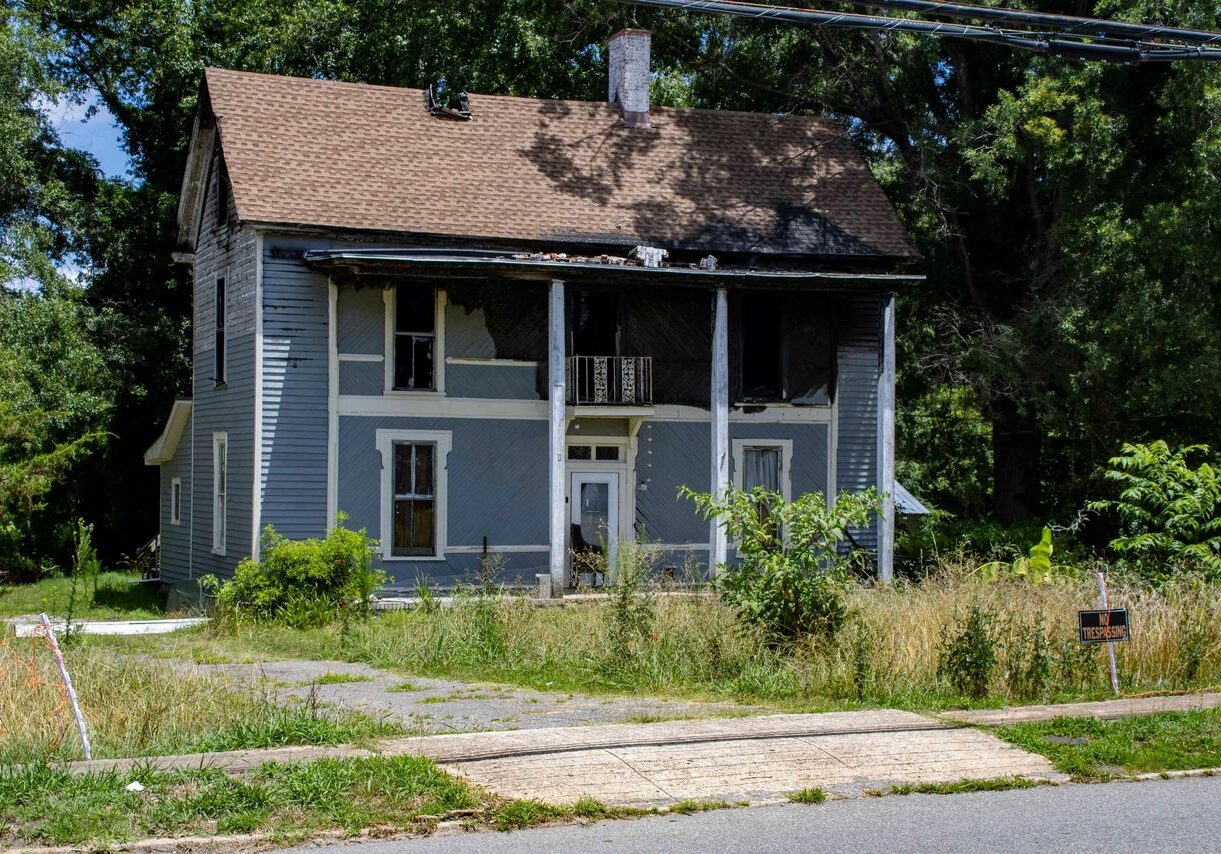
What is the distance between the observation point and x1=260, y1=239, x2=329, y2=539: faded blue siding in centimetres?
2275

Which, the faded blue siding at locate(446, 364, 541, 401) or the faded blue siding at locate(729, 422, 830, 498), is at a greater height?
the faded blue siding at locate(446, 364, 541, 401)

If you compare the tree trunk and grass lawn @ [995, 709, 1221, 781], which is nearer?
grass lawn @ [995, 709, 1221, 781]

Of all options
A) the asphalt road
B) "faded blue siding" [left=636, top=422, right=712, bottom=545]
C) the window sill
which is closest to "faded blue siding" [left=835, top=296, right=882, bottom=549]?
"faded blue siding" [left=636, top=422, right=712, bottom=545]

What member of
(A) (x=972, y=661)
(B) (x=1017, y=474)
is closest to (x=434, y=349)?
(A) (x=972, y=661)

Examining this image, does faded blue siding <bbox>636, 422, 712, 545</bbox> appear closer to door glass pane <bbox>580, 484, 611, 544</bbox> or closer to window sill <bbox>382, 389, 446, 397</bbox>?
door glass pane <bbox>580, 484, 611, 544</bbox>

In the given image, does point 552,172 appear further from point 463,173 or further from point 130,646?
point 130,646

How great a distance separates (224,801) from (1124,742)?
20.9ft

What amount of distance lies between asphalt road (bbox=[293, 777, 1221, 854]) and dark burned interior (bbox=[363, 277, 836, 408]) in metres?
15.8

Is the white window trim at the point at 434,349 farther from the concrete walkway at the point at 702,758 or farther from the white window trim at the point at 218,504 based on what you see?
the concrete walkway at the point at 702,758

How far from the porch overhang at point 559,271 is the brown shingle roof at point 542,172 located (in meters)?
1.00

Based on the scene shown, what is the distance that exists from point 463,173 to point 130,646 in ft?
37.3

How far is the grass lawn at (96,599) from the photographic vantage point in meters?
22.9

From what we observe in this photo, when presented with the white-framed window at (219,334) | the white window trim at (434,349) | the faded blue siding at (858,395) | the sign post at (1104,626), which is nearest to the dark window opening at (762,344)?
the faded blue siding at (858,395)

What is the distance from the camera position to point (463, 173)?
25.1 m
